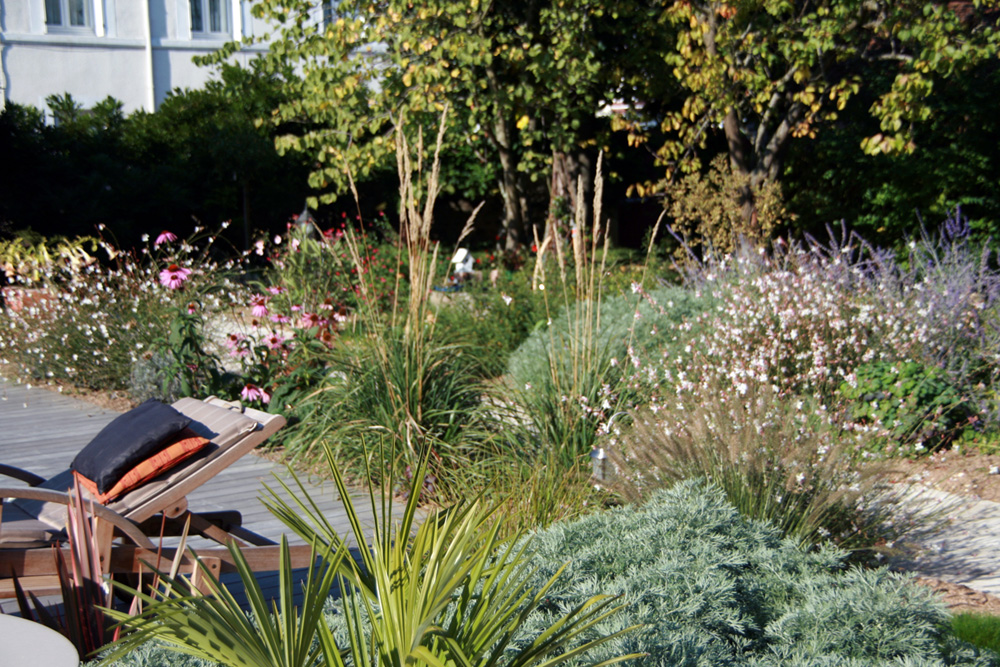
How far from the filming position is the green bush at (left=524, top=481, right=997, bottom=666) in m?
2.40

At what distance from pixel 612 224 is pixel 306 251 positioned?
21.1 ft

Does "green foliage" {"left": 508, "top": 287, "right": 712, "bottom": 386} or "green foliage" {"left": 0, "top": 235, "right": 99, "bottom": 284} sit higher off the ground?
"green foliage" {"left": 508, "top": 287, "right": 712, "bottom": 386}

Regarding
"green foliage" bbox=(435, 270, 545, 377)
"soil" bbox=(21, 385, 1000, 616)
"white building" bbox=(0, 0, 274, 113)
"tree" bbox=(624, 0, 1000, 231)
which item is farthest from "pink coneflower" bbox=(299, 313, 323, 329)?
"white building" bbox=(0, 0, 274, 113)

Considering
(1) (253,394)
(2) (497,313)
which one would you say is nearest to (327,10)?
(2) (497,313)

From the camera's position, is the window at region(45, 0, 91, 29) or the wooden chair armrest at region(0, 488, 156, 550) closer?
the wooden chair armrest at region(0, 488, 156, 550)

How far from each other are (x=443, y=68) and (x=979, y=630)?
8.09 m

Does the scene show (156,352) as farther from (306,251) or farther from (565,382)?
(565,382)

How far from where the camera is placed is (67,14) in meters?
17.8

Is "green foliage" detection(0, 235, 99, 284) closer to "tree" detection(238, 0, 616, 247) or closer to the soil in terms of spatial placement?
"tree" detection(238, 0, 616, 247)

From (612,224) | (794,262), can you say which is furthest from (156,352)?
(612,224)

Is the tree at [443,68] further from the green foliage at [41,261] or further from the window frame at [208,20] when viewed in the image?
the window frame at [208,20]

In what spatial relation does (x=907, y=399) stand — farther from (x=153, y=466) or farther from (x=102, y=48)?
(x=102, y=48)

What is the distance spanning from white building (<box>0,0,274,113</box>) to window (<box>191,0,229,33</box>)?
22 mm

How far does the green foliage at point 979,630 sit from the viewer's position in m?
3.11
